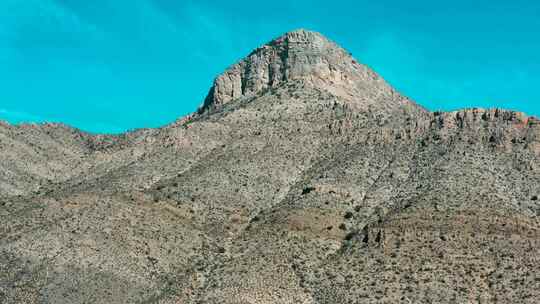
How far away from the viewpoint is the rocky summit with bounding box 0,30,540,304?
85.4 metres

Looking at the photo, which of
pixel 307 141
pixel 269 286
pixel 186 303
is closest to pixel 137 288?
pixel 186 303

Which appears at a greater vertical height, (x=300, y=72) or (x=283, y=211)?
(x=300, y=72)

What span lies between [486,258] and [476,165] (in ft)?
62.5

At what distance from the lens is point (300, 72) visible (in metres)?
150

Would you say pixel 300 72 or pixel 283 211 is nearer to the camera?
pixel 283 211

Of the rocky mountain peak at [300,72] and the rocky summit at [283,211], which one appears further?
the rocky mountain peak at [300,72]

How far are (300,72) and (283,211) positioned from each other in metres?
54.2

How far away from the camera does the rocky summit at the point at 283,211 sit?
85375mm

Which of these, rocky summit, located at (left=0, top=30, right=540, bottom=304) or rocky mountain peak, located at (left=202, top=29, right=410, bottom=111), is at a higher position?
rocky mountain peak, located at (left=202, top=29, right=410, bottom=111)

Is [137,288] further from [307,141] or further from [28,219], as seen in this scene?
[307,141]

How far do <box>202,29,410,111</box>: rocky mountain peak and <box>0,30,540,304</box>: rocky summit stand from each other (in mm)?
15809

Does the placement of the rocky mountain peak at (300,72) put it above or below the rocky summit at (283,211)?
above

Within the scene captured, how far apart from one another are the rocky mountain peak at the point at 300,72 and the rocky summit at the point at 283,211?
1581cm

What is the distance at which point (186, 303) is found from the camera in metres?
83.8
